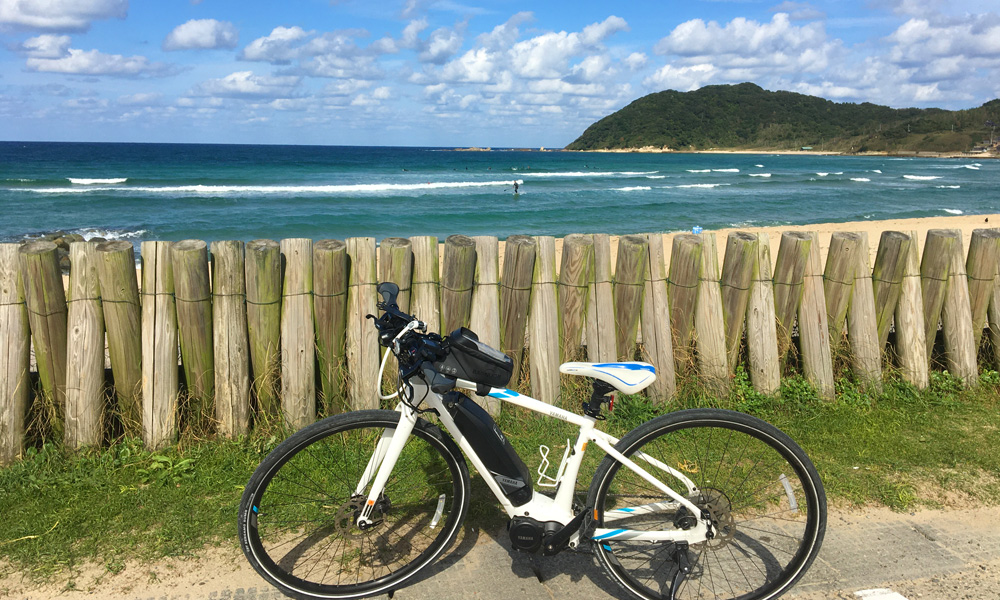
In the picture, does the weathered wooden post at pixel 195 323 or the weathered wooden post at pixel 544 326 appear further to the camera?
the weathered wooden post at pixel 544 326

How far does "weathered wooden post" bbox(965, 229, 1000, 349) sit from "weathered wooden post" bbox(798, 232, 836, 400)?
1305 mm

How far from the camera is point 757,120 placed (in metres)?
158

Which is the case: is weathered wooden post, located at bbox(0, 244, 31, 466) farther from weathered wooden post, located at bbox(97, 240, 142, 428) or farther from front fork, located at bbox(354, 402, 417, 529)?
front fork, located at bbox(354, 402, 417, 529)

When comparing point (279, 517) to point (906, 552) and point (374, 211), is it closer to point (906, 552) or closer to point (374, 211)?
point (906, 552)

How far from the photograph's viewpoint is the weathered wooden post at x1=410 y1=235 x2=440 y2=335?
446 cm

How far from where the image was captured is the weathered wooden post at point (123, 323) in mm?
3979

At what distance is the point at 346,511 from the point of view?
2953 mm

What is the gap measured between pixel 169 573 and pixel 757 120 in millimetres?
173668

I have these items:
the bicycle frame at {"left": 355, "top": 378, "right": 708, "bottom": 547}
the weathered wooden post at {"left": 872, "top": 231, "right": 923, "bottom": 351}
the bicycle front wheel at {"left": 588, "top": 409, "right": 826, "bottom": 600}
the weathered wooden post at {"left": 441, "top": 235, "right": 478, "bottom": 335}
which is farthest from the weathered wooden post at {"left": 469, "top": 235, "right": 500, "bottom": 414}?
the weathered wooden post at {"left": 872, "top": 231, "right": 923, "bottom": 351}

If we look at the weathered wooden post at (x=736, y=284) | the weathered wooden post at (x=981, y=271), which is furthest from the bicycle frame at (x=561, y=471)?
the weathered wooden post at (x=981, y=271)

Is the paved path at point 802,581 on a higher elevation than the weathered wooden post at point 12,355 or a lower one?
lower

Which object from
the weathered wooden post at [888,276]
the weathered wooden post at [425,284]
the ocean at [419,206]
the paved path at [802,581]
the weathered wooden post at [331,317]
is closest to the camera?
the paved path at [802,581]

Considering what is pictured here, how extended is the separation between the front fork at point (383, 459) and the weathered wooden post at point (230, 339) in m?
1.70

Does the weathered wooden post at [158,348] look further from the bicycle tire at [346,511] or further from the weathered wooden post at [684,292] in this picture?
the weathered wooden post at [684,292]
